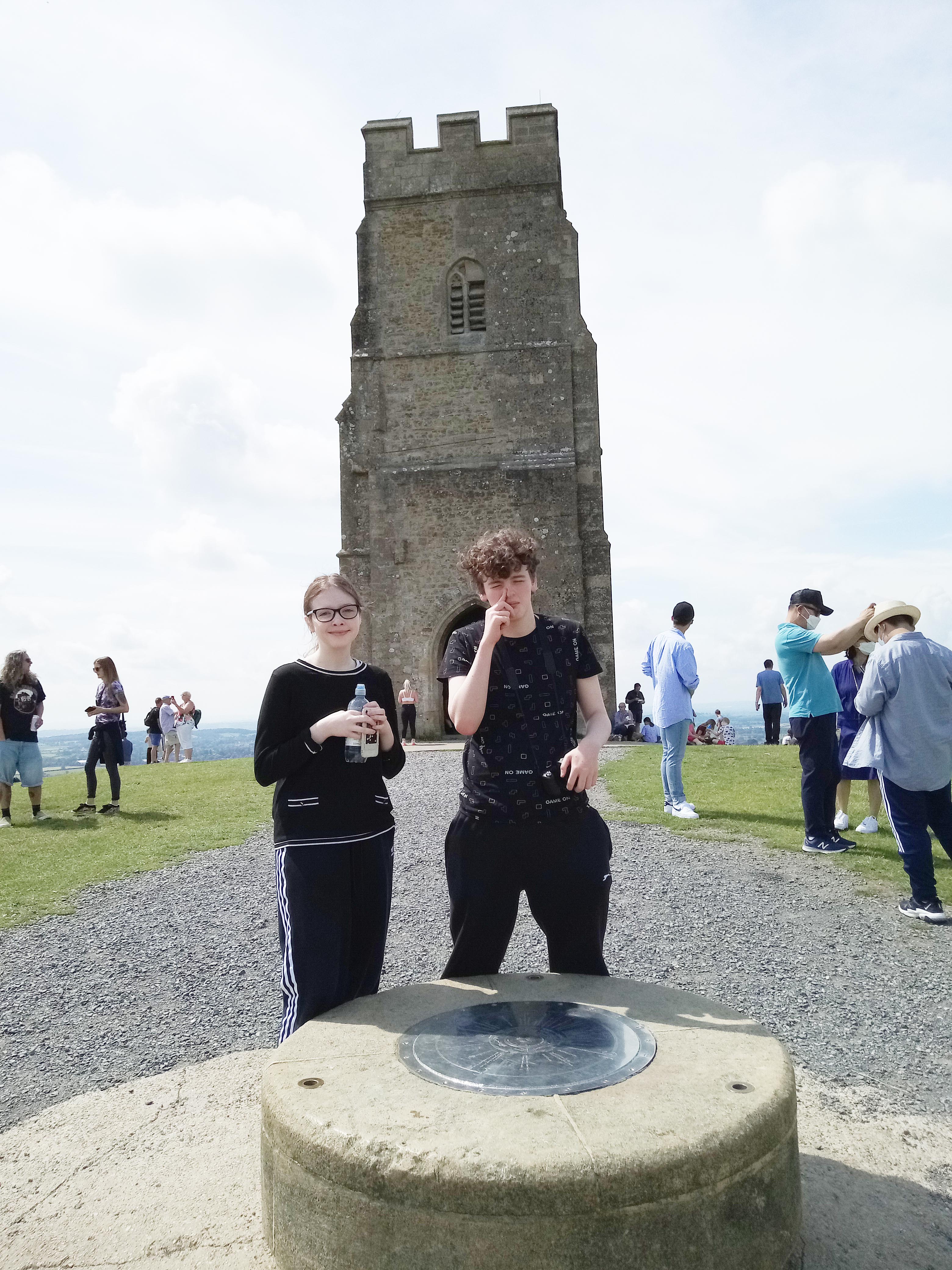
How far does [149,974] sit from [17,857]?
3858 mm

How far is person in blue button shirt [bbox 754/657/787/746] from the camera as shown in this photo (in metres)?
17.0

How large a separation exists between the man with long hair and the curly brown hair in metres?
8.11

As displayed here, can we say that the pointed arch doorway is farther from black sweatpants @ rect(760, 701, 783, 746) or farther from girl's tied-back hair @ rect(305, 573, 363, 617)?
girl's tied-back hair @ rect(305, 573, 363, 617)

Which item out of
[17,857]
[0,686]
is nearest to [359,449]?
[0,686]

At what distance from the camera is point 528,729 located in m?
3.05

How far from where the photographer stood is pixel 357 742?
2.98 metres

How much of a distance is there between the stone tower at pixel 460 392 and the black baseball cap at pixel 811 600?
12674mm

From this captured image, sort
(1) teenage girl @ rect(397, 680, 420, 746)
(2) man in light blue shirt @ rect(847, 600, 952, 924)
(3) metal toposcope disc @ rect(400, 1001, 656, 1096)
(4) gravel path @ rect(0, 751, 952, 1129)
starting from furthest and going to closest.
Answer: (1) teenage girl @ rect(397, 680, 420, 746) < (2) man in light blue shirt @ rect(847, 600, 952, 924) < (4) gravel path @ rect(0, 751, 952, 1129) < (3) metal toposcope disc @ rect(400, 1001, 656, 1096)

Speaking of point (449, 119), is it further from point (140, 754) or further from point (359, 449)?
point (140, 754)

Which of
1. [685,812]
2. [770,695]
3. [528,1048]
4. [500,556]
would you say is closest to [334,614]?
[500,556]

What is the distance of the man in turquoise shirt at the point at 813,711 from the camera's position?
699cm

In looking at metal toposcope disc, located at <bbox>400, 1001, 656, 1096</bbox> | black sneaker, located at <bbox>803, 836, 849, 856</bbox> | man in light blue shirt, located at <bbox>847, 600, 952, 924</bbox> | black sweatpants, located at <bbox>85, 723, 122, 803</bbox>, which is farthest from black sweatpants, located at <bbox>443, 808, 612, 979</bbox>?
black sweatpants, located at <bbox>85, 723, 122, 803</bbox>

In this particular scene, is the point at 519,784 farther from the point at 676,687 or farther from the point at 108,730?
the point at 108,730

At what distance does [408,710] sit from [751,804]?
9.93m
